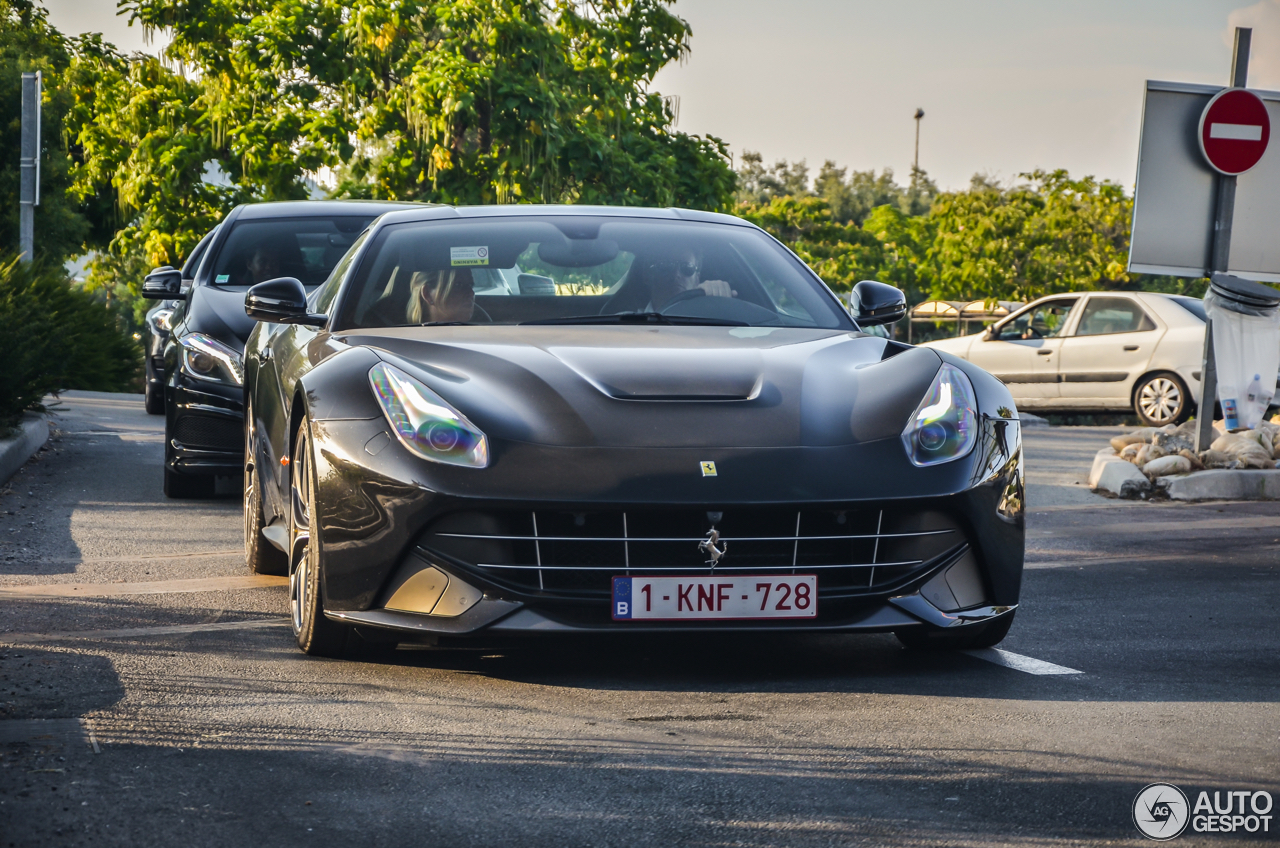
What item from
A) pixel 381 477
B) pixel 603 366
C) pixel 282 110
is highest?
pixel 282 110

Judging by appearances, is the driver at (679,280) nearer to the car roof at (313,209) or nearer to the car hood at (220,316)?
the car hood at (220,316)

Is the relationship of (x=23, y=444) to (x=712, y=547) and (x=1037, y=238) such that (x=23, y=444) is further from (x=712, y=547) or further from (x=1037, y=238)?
(x=1037, y=238)

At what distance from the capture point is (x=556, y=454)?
4109 millimetres

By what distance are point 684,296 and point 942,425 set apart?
1.28 meters

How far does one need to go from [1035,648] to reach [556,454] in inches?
69.3

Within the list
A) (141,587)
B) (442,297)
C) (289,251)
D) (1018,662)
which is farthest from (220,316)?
(1018,662)

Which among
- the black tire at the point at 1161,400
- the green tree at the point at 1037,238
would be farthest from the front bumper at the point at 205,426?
the green tree at the point at 1037,238

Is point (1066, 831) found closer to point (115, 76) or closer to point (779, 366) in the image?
point (779, 366)

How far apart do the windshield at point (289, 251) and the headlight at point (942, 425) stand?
530 cm

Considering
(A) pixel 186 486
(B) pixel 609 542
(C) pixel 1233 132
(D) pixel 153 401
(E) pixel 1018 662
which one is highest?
(C) pixel 1233 132

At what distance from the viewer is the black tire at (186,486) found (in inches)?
338

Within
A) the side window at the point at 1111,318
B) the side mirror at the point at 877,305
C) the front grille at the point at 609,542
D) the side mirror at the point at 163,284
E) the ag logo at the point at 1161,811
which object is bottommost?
the ag logo at the point at 1161,811

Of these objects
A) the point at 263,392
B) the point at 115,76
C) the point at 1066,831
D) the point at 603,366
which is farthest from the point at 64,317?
the point at 115,76

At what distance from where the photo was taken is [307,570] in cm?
455
